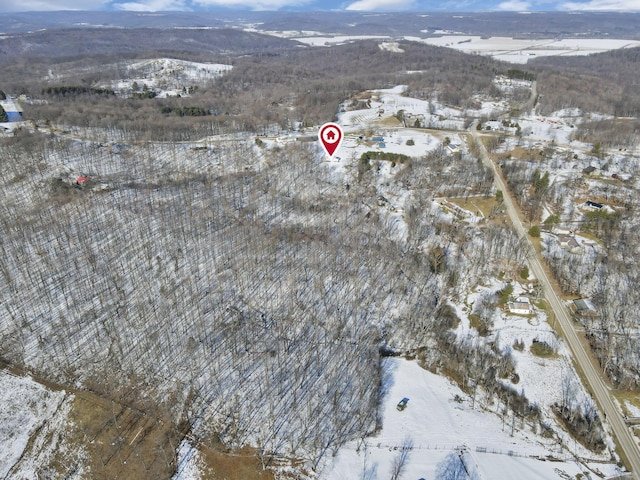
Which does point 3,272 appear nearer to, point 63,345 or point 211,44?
point 63,345

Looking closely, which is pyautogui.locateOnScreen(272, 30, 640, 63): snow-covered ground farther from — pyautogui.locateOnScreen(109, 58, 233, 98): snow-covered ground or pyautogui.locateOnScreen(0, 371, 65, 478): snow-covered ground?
pyautogui.locateOnScreen(0, 371, 65, 478): snow-covered ground

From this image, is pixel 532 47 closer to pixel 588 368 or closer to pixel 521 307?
pixel 521 307

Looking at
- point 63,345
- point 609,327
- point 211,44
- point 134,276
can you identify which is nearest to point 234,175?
point 134,276

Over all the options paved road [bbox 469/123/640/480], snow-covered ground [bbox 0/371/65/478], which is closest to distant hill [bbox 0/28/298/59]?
snow-covered ground [bbox 0/371/65/478]

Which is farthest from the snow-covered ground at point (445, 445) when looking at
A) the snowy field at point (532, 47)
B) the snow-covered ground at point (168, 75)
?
the snowy field at point (532, 47)

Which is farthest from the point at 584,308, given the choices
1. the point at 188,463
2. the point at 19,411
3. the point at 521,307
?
the point at 19,411
